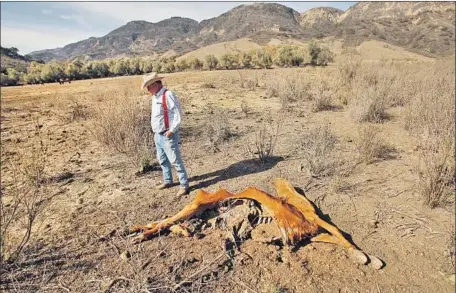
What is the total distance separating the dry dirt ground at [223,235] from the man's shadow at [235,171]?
0.03m

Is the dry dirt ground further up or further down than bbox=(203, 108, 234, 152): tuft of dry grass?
further down

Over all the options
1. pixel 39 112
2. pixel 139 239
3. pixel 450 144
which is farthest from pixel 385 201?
pixel 39 112

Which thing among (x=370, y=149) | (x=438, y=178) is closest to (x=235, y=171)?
(x=370, y=149)

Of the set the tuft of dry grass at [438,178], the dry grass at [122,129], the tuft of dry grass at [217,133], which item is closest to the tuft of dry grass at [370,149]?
the tuft of dry grass at [438,178]

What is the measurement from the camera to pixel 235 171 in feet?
16.3

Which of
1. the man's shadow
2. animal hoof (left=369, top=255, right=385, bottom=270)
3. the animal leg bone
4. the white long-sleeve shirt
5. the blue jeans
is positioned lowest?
animal hoof (left=369, top=255, right=385, bottom=270)

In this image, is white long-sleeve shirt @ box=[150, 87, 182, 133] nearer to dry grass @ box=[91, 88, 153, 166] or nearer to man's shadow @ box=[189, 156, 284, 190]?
man's shadow @ box=[189, 156, 284, 190]

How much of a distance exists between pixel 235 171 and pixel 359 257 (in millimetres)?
2420

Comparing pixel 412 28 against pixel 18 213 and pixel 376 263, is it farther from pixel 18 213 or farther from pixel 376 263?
pixel 18 213

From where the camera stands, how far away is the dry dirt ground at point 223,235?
2707mm

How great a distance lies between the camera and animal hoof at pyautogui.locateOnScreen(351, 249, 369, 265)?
2912 mm

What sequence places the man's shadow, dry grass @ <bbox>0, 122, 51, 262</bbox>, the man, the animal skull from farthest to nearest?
the man's shadow
the man
the animal skull
dry grass @ <bbox>0, 122, 51, 262</bbox>

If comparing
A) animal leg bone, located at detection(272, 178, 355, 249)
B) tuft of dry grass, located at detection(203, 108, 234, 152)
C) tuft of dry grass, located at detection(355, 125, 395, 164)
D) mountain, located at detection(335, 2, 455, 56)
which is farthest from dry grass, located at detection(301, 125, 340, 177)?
mountain, located at detection(335, 2, 455, 56)

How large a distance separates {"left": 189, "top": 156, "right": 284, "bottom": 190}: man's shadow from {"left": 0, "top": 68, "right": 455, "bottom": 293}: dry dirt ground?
3cm
